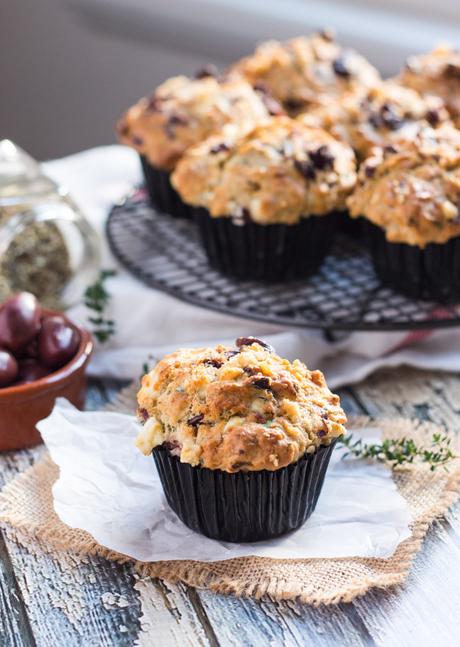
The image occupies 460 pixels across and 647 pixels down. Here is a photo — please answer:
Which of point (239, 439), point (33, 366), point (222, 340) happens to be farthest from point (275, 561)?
point (222, 340)

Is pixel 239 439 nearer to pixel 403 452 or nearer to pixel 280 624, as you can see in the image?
pixel 280 624

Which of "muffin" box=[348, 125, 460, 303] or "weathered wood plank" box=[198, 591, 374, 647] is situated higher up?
"muffin" box=[348, 125, 460, 303]

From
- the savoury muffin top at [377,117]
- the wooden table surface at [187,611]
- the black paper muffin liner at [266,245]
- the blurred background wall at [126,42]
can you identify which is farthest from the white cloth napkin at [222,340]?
the blurred background wall at [126,42]

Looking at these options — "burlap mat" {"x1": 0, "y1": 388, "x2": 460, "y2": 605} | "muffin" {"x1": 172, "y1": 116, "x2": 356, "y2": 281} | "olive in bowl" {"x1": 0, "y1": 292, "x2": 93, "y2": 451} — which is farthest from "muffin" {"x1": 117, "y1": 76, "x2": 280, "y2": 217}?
"burlap mat" {"x1": 0, "y1": 388, "x2": 460, "y2": 605}

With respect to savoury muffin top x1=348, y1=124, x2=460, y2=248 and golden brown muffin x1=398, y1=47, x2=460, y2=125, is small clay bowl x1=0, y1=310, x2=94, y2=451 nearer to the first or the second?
savoury muffin top x1=348, y1=124, x2=460, y2=248

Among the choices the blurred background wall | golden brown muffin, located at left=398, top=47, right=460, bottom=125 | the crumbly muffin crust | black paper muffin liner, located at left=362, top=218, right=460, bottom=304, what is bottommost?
the blurred background wall

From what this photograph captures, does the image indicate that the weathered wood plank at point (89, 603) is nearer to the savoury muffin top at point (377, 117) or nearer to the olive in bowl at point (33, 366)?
the olive in bowl at point (33, 366)
